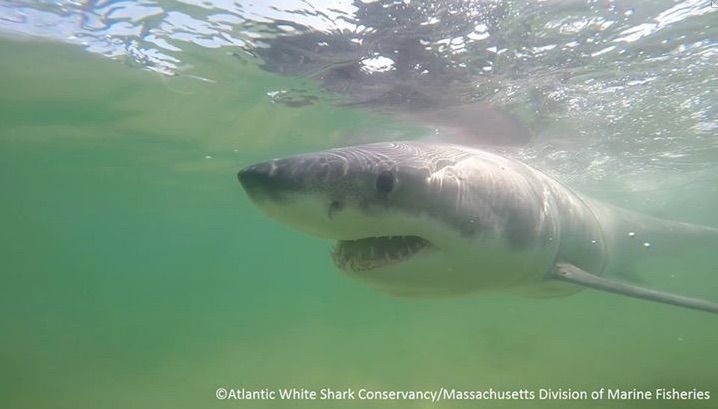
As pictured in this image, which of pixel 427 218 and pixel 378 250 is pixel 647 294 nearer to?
pixel 427 218

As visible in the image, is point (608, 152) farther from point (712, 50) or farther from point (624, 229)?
point (624, 229)

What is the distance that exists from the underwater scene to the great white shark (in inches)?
0.8

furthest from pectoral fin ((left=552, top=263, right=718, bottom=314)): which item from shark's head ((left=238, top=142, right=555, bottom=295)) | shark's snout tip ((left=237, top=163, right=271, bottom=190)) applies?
shark's snout tip ((left=237, top=163, right=271, bottom=190))

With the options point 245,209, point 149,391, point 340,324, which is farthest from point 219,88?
point 245,209

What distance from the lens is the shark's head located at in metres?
2.90

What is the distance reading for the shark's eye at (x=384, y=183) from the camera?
122 inches

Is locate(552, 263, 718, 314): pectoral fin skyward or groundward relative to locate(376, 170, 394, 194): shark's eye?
groundward

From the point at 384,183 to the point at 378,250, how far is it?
549 millimetres

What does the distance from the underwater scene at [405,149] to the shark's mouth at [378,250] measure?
0.05 ft

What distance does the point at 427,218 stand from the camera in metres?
3.29

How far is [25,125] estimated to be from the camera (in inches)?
758

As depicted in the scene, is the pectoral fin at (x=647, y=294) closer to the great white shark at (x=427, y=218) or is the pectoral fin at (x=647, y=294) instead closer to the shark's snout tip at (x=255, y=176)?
the great white shark at (x=427, y=218)

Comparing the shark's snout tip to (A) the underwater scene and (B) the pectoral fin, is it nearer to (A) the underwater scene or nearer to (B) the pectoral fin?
(A) the underwater scene

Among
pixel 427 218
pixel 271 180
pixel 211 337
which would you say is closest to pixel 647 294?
pixel 427 218
